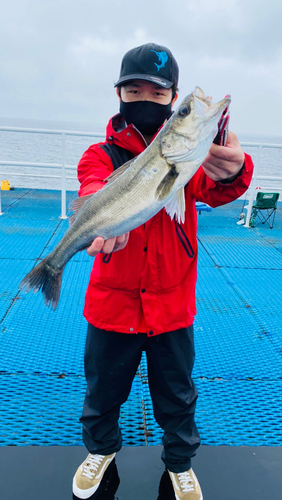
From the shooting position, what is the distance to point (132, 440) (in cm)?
279

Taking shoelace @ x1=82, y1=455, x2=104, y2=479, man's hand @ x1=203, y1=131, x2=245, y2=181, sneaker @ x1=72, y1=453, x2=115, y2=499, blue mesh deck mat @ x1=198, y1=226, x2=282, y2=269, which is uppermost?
man's hand @ x1=203, y1=131, x2=245, y2=181

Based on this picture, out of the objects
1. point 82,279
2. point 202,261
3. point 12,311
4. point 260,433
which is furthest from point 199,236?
point 260,433

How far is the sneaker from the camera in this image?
2.33 meters

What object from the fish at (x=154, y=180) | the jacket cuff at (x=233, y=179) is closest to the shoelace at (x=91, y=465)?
the fish at (x=154, y=180)

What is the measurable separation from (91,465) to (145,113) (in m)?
2.36

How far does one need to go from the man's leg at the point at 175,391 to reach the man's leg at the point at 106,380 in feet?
0.47

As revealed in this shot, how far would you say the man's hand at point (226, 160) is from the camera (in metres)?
1.70

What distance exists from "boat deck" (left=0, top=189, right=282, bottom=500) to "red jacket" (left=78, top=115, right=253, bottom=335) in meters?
1.16

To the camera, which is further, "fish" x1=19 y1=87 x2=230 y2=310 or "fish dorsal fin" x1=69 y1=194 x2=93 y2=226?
"fish dorsal fin" x1=69 y1=194 x2=93 y2=226

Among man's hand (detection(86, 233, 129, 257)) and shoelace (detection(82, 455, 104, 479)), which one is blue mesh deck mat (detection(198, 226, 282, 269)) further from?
man's hand (detection(86, 233, 129, 257))

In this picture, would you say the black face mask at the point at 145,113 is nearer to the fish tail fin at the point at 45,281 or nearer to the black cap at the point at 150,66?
the black cap at the point at 150,66

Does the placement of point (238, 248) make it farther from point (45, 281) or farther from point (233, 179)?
point (45, 281)

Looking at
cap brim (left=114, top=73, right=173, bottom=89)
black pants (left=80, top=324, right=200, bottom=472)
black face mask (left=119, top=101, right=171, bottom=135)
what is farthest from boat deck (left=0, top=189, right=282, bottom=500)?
cap brim (left=114, top=73, right=173, bottom=89)

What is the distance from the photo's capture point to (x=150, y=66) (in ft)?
7.16
